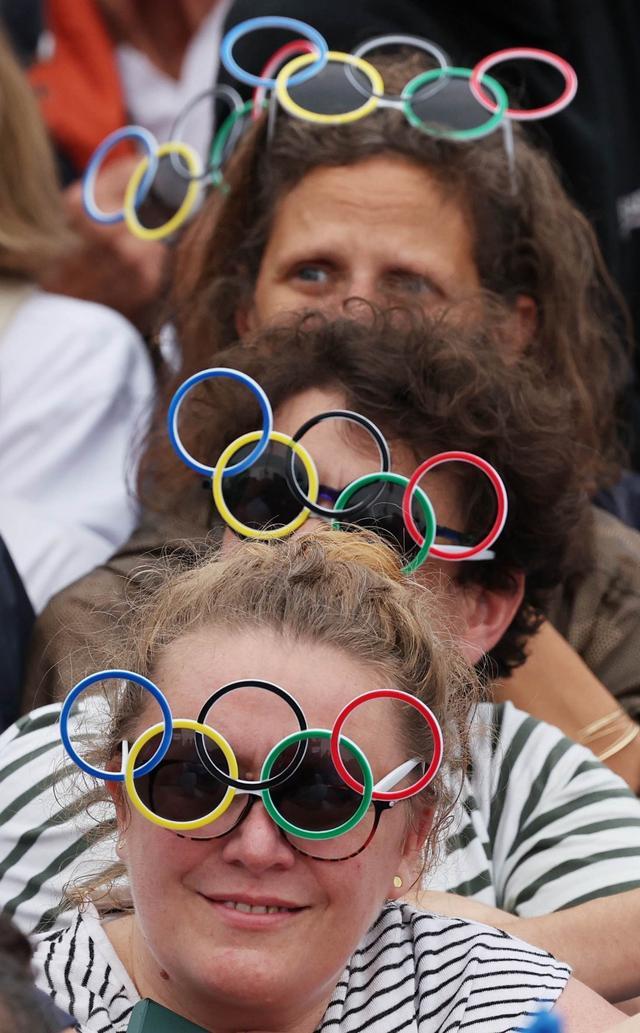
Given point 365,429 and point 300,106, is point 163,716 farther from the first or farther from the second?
point 300,106

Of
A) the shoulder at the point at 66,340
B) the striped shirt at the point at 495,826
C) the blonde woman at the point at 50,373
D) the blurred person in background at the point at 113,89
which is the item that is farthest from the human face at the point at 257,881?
the blurred person in background at the point at 113,89

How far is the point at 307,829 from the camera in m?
1.50

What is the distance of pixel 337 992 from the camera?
1639 millimetres

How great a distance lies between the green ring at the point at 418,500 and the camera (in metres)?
2.06

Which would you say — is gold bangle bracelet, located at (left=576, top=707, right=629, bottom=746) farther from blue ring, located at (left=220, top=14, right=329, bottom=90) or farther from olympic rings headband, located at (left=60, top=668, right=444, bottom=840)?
blue ring, located at (left=220, top=14, right=329, bottom=90)

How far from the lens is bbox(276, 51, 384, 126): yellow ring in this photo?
9.05 feet

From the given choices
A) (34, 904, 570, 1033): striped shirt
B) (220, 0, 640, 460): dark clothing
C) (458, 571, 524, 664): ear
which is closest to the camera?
(34, 904, 570, 1033): striped shirt

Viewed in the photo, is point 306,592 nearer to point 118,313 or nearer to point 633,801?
point 633,801

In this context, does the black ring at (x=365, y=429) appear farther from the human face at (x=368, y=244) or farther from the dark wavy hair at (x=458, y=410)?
the human face at (x=368, y=244)

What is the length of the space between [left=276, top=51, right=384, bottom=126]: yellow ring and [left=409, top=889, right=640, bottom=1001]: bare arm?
145cm

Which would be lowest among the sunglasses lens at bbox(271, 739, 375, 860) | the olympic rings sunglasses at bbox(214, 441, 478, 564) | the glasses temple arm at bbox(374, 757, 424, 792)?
the olympic rings sunglasses at bbox(214, 441, 478, 564)

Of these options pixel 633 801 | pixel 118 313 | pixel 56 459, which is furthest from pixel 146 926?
pixel 118 313

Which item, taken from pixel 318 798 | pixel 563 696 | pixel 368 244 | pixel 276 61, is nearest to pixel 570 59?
pixel 276 61

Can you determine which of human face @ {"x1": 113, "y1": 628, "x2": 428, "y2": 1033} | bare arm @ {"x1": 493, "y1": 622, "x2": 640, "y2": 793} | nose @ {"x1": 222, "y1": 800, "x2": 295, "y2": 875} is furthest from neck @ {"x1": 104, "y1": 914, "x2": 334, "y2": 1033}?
bare arm @ {"x1": 493, "y1": 622, "x2": 640, "y2": 793}
